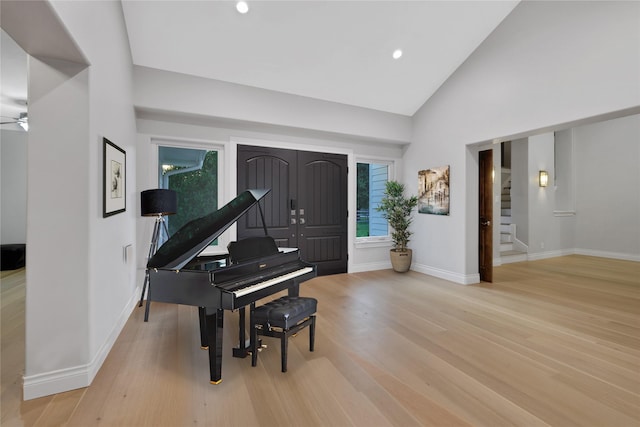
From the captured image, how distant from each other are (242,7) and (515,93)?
3828 mm

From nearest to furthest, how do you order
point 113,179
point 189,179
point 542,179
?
point 113,179
point 189,179
point 542,179

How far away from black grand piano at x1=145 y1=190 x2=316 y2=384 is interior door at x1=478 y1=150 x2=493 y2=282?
4041 millimetres

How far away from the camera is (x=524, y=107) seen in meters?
4.17

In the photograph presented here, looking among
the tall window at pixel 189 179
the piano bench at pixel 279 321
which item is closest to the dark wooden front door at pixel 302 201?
the tall window at pixel 189 179

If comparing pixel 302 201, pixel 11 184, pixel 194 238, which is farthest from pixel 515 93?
pixel 11 184

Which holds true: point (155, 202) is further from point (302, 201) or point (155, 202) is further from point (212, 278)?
point (302, 201)

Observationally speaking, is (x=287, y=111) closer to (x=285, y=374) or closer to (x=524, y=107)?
(x=524, y=107)

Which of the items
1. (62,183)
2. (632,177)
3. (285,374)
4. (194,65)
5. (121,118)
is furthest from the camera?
(632,177)

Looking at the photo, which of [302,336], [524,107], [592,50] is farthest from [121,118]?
[592,50]

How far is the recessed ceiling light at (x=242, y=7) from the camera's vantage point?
11.1 feet

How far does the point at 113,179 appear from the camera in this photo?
2.81 m

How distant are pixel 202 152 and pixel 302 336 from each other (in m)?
3.23

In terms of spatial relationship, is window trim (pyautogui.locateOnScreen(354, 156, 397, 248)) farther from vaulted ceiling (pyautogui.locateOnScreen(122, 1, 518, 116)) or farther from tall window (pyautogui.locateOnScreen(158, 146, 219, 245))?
tall window (pyautogui.locateOnScreen(158, 146, 219, 245))

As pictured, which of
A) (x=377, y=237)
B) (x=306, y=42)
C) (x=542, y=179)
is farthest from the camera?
(x=542, y=179)
